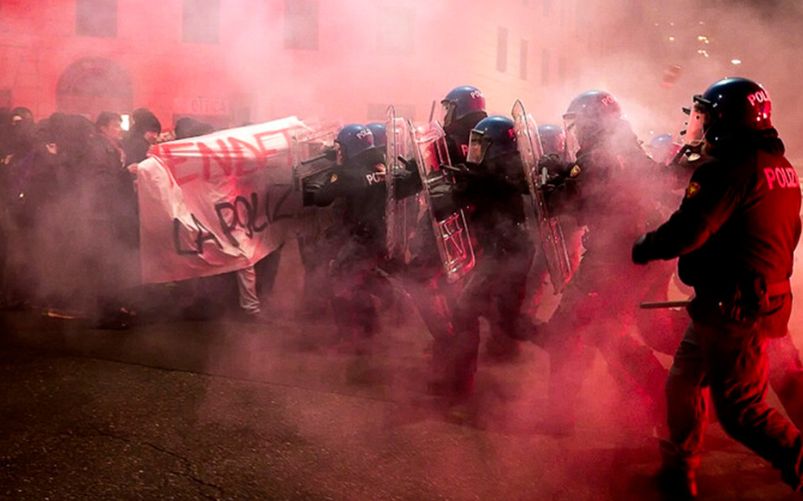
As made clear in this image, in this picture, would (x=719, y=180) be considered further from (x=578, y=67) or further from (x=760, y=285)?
(x=578, y=67)

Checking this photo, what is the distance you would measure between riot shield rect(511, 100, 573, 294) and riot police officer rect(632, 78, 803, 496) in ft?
2.94

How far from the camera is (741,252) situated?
2396 mm

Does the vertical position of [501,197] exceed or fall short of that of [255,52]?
it falls short

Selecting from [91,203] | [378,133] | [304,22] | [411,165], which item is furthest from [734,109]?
[304,22]

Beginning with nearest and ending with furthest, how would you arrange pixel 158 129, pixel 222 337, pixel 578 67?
pixel 222 337
pixel 158 129
pixel 578 67

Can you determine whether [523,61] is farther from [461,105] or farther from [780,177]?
[780,177]

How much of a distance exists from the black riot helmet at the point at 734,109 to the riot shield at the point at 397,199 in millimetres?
1694

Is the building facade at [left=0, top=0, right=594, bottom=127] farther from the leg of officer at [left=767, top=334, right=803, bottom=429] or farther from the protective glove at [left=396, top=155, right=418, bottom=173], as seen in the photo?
the leg of officer at [left=767, top=334, right=803, bottom=429]

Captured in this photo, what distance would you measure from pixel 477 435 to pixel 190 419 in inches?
51.2

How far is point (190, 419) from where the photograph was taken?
10.9 feet

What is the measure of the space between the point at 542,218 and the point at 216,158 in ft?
→ 8.63

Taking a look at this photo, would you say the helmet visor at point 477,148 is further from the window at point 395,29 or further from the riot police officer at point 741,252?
the window at point 395,29

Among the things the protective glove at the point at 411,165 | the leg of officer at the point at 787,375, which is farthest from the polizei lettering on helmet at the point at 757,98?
the protective glove at the point at 411,165

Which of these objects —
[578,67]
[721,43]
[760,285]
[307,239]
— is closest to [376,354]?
[307,239]
